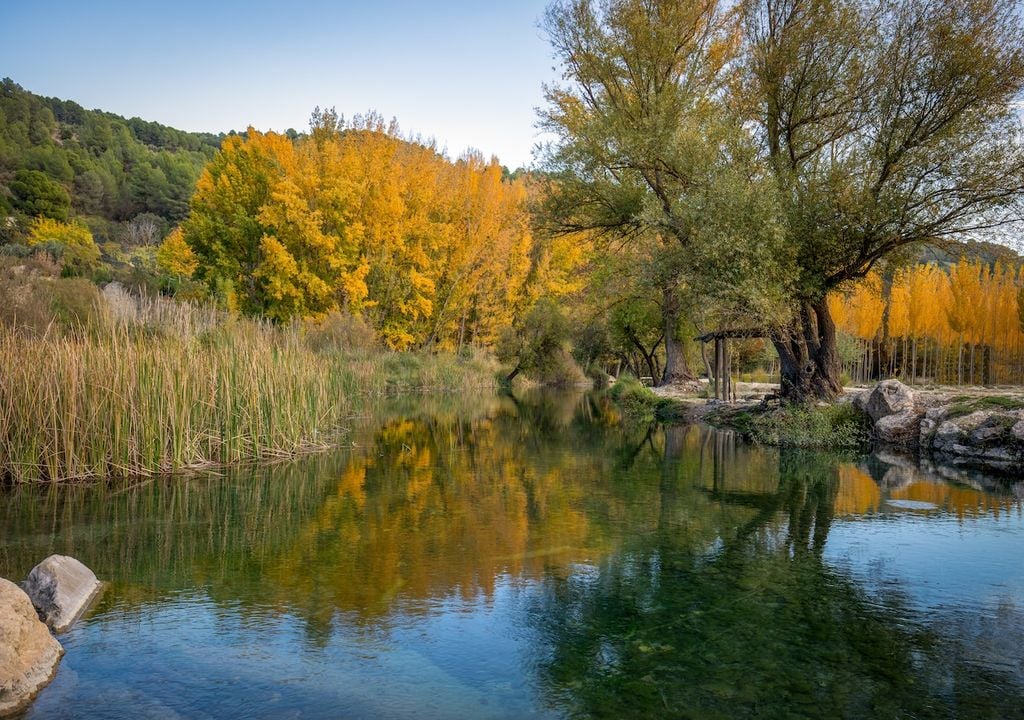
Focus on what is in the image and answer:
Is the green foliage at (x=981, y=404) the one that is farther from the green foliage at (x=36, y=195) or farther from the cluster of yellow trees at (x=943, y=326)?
the green foliage at (x=36, y=195)

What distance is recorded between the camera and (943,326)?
28938 mm

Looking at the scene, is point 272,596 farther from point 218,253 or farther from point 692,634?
point 218,253

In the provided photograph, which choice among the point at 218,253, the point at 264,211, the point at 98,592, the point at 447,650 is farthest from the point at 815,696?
the point at 218,253

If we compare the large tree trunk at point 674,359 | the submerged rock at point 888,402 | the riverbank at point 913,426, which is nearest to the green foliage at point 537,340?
the large tree trunk at point 674,359

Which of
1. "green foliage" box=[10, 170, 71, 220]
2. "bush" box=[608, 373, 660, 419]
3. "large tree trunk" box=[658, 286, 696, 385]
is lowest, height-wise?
"bush" box=[608, 373, 660, 419]

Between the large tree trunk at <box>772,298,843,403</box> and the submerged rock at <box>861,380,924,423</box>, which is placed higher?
the large tree trunk at <box>772,298,843,403</box>

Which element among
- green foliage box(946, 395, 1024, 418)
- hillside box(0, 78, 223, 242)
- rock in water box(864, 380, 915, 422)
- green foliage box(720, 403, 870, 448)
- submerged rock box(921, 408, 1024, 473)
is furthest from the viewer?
hillside box(0, 78, 223, 242)

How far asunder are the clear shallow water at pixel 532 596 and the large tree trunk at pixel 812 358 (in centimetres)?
583

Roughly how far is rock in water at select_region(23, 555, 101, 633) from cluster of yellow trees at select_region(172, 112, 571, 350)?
2036cm

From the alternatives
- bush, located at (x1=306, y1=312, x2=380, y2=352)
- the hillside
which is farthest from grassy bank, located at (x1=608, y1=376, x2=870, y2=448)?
the hillside

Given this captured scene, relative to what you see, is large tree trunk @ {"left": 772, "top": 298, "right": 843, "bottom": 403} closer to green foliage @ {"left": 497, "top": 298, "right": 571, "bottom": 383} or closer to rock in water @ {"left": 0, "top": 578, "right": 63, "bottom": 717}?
rock in water @ {"left": 0, "top": 578, "right": 63, "bottom": 717}

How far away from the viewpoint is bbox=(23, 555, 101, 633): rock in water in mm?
4414

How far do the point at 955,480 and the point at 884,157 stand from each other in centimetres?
627

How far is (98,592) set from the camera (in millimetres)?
5031
